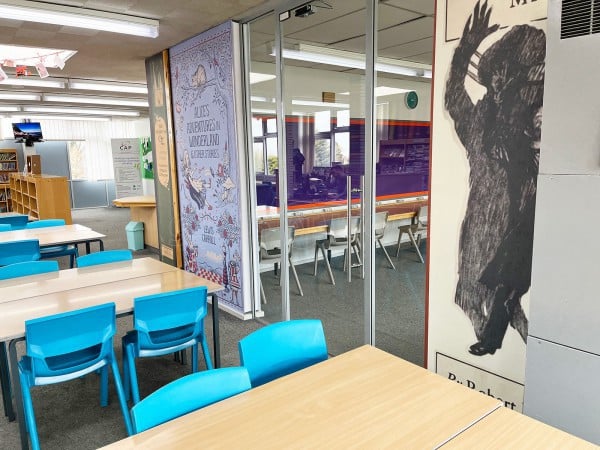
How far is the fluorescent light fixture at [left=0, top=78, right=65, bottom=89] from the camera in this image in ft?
23.3

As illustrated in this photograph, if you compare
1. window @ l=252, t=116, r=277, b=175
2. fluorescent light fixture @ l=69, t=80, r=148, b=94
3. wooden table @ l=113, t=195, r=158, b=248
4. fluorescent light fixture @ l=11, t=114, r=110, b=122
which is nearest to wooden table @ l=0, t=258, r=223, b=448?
window @ l=252, t=116, r=277, b=175

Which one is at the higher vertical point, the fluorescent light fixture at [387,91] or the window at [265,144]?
the fluorescent light fixture at [387,91]

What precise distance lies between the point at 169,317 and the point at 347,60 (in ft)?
8.09

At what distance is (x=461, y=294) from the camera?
263 centimetres

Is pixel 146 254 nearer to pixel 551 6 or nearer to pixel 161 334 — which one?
pixel 161 334

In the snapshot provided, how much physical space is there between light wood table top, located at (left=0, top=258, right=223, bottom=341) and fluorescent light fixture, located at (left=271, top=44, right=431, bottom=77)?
6.51 feet

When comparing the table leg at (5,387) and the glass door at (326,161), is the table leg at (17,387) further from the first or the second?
the glass door at (326,161)

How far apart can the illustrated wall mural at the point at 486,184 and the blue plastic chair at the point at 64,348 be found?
200cm

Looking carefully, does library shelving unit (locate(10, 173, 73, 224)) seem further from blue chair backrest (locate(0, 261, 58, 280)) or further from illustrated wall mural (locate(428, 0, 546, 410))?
illustrated wall mural (locate(428, 0, 546, 410))

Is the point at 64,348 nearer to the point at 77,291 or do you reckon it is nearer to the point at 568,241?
the point at 77,291

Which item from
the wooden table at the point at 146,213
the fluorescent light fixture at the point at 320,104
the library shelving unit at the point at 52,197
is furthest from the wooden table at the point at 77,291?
the library shelving unit at the point at 52,197

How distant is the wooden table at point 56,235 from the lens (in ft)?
16.1

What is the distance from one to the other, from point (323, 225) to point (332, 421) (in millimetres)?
2741

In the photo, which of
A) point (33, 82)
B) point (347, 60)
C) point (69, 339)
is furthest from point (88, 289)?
point (33, 82)
